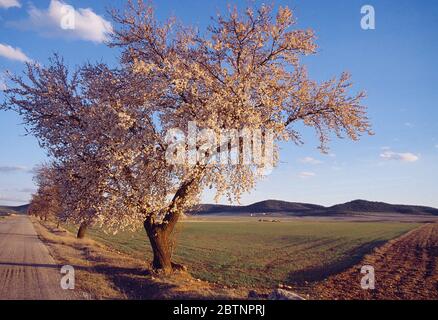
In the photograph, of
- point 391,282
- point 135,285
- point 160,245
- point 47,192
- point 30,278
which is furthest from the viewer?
point 47,192

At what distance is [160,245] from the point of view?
72.4 feet

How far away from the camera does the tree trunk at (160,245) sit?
22.1 metres

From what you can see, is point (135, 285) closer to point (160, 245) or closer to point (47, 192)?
point (160, 245)

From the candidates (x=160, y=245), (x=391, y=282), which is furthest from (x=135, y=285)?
(x=391, y=282)

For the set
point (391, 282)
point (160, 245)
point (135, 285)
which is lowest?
point (391, 282)

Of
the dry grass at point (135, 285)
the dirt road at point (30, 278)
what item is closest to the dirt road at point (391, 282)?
the dry grass at point (135, 285)

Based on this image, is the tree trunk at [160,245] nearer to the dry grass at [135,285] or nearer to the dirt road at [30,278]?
the dry grass at [135,285]

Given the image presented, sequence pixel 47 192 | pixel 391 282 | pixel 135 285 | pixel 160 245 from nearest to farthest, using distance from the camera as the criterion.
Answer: pixel 135 285 → pixel 160 245 → pixel 391 282 → pixel 47 192

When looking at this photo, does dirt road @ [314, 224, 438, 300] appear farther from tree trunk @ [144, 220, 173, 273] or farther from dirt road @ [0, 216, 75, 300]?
dirt road @ [0, 216, 75, 300]

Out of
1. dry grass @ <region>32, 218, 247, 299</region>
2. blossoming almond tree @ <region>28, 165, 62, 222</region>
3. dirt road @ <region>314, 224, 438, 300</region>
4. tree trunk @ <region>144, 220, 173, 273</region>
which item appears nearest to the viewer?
dry grass @ <region>32, 218, 247, 299</region>

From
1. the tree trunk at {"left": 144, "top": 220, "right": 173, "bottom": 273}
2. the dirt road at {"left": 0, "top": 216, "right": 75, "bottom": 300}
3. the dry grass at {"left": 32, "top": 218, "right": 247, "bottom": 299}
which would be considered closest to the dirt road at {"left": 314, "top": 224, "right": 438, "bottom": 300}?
the dry grass at {"left": 32, "top": 218, "right": 247, "bottom": 299}

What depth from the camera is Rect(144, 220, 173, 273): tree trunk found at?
2206 cm

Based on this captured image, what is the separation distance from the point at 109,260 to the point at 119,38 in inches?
656
